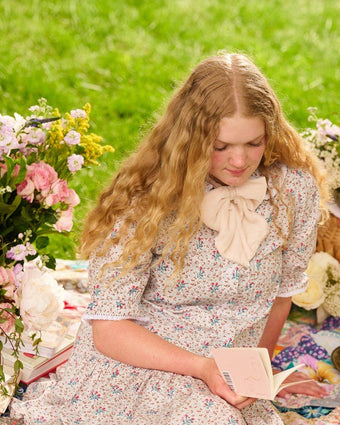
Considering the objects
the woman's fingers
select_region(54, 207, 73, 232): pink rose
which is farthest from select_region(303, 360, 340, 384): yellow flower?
select_region(54, 207, 73, 232): pink rose

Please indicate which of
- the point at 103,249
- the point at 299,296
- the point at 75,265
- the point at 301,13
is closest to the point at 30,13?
the point at 301,13

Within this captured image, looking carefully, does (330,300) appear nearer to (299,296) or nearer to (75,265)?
(299,296)

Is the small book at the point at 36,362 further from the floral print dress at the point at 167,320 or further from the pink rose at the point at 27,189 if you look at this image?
the pink rose at the point at 27,189

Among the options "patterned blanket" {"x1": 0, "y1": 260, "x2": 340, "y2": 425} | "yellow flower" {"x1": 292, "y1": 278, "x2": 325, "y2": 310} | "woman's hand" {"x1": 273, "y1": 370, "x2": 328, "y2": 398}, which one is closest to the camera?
"patterned blanket" {"x1": 0, "y1": 260, "x2": 340, "y2": 425}

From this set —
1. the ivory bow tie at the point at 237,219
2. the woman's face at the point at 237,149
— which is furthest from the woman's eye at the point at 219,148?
the ivory bow tie at the point at 237,219

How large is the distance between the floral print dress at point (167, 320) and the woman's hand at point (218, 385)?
0.09ft

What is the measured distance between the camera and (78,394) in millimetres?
2799

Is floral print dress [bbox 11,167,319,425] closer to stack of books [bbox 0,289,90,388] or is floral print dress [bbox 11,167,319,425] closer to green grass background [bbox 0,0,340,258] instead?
stack of books [bbox 0,289,90,388]

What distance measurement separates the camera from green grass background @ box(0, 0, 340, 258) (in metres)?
5.56

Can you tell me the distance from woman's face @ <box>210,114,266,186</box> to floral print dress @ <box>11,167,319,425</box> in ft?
0.69

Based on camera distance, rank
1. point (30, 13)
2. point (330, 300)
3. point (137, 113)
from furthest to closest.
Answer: point (30, 13), point (137, 113), point (330, 300)

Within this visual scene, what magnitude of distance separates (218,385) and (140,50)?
4051mm

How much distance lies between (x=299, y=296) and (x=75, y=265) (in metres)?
1.05

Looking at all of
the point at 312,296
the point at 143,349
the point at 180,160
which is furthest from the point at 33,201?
the point at 312,296
